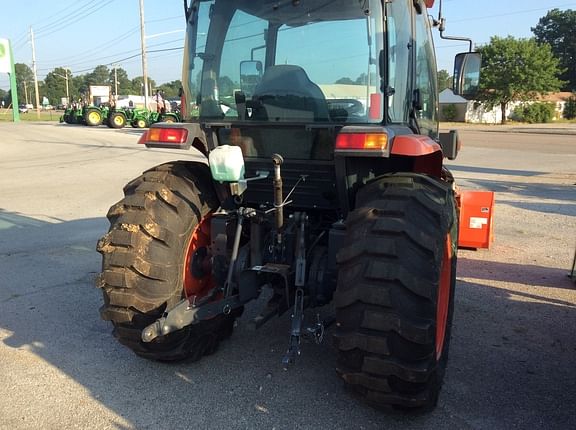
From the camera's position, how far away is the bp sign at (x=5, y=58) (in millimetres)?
A: 45094

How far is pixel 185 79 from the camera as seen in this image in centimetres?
374

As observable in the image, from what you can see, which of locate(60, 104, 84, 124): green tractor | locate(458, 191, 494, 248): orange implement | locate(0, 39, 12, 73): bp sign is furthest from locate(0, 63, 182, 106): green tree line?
locate(458, 191, 494, 248): orange implement

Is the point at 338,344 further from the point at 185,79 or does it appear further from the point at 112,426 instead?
the point at 185,79

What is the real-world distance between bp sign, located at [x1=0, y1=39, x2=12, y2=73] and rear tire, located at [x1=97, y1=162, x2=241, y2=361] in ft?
163

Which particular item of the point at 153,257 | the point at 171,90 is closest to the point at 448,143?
the point at 153,257

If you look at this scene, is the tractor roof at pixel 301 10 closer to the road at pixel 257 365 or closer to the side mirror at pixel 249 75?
the side mirror at pixel 249 75

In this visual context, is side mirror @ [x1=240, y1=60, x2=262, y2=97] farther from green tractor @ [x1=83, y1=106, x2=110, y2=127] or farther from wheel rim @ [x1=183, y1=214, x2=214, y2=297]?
green tractor @ [x1=83, y1=106, x2=110, y2=127]

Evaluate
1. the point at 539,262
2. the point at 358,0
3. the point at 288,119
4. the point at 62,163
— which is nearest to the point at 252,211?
the point at 288,119

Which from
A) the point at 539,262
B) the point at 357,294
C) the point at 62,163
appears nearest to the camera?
the point at 357,294

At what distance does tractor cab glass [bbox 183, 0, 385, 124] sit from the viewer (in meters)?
3.15

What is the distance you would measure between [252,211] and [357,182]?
0.71m

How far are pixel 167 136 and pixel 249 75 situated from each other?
0.70 m

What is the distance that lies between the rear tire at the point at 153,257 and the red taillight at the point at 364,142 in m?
1.17

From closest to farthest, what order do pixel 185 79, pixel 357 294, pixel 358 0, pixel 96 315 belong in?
pixel 357 294 < pixel 358 0 < pixel 185 79 < pixel 96 315
